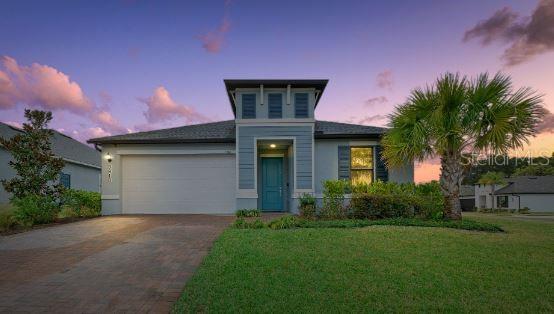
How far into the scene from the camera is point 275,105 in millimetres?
12133

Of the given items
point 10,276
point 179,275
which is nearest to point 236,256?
point 179,275

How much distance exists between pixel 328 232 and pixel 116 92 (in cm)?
1317

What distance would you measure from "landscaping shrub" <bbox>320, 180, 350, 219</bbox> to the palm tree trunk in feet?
10.6

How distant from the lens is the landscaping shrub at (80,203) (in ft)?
37.6

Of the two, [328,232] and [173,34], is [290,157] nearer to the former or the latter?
[328,232]

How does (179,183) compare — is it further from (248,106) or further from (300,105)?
(300,105)

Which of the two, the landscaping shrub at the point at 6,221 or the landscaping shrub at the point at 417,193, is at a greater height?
the landscaping shrub at the point at 417,193

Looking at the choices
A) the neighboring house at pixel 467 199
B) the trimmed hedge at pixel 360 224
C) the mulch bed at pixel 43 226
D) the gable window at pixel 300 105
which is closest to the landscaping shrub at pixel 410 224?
the trimmed hedge at pixel 360 224

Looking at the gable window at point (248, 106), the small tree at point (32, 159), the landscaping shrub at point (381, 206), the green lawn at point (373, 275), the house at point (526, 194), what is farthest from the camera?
the house at point (526, 194)

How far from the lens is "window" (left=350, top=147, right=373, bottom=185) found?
12352mm

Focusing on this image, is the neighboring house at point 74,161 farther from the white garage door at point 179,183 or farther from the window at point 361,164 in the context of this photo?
the window at point 361,164

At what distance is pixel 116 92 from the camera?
15273 mm

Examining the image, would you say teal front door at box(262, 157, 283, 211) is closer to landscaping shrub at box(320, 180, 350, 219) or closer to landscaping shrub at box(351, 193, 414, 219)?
landscaping shrub at box(320, 180, 350, 219)

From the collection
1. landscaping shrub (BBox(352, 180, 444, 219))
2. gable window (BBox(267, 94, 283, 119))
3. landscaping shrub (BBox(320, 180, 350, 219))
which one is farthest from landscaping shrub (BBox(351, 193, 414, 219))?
gable window (BBox(267, 94, 283, 119))
